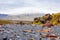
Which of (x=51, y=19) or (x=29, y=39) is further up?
(x=29, y=39)

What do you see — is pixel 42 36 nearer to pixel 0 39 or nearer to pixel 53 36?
pixel 53 36

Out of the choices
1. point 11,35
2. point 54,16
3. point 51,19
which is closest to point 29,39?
point 11,35

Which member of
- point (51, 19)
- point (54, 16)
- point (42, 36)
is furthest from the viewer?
point (54, 16)

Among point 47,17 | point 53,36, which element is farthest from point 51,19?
point 53,36

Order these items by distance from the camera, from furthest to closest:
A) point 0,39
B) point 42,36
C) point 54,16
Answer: point 54,16
point 42,36
point 0,39

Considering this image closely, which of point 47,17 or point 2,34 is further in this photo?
point 47,17

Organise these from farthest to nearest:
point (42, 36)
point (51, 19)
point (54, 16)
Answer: point (54, 16), point (51, 19), point (42, 36)

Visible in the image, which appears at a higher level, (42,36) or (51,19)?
(42,36)

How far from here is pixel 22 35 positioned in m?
3.11

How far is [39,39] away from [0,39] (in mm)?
535

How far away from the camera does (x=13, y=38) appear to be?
296cm

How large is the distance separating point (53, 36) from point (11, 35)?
2.11ft

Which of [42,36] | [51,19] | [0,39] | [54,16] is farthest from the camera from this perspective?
[54,16]

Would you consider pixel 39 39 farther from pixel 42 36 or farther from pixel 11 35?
pixel 11 35
